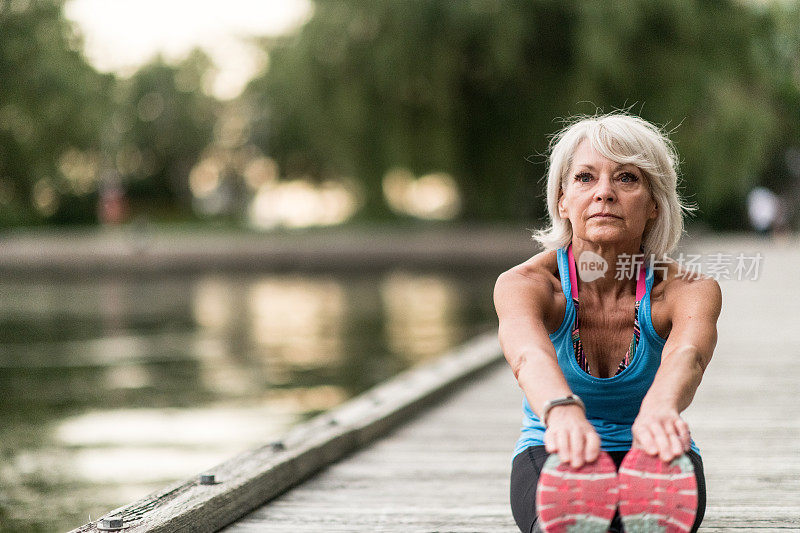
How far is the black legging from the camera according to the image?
7.77 feet

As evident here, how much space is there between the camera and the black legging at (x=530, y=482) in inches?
93.2

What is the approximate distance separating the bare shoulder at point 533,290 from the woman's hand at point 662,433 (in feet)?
1.14

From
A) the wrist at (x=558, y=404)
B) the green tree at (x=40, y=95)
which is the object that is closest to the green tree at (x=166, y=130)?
the green tree at (x=40, y=95)

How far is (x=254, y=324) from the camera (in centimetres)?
1259

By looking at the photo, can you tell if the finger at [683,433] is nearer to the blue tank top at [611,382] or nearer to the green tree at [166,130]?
the blue tank top at [611,382]

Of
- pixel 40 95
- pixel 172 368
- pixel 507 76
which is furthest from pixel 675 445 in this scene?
pixel 40 95

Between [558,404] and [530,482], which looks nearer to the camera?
[558,404]

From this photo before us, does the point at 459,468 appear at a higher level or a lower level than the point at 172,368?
higher

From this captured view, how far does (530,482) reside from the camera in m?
2.41

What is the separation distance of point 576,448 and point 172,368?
7676 mm

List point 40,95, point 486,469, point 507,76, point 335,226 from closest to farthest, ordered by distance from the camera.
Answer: point 486,469, point 507,76, point 40,95, point 335,226

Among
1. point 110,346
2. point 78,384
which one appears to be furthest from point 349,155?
point 78,384

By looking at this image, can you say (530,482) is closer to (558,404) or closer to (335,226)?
(558,404)

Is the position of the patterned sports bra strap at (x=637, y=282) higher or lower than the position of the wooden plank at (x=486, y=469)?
higher
